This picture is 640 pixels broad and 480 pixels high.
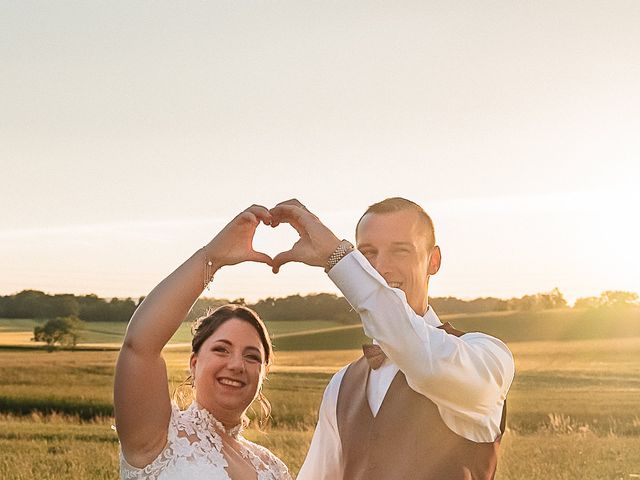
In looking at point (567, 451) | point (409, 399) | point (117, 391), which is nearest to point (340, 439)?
point (409, 399)

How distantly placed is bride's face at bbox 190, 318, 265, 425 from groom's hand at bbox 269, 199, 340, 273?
0.66 meters

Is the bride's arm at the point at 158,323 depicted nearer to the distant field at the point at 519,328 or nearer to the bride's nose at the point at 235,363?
the bride's nose at the point at 235,363

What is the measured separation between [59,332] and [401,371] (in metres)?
22.4

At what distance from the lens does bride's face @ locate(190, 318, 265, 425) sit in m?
4.02

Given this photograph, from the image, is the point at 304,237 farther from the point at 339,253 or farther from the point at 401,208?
the point at 401,208

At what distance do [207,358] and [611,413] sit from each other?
14786 millimetres

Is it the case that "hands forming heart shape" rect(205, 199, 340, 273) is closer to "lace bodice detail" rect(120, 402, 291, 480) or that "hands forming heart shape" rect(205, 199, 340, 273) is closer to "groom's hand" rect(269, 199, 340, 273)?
"groom's hand" rect(269, 199, 340, 273)

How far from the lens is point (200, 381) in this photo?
4066 millimetres

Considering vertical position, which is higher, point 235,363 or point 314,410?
point 235,363

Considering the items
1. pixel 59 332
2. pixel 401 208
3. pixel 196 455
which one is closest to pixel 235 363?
pixel 196 455

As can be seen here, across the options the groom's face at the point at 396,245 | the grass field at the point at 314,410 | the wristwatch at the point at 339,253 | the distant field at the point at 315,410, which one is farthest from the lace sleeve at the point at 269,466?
the wristwatch at the point at 339,253

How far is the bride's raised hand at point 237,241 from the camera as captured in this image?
348 cm

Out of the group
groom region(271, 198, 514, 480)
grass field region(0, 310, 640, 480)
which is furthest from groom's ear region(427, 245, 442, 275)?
grass field region(0, 310, 640, 480)

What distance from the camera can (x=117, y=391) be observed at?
3.53 meters
